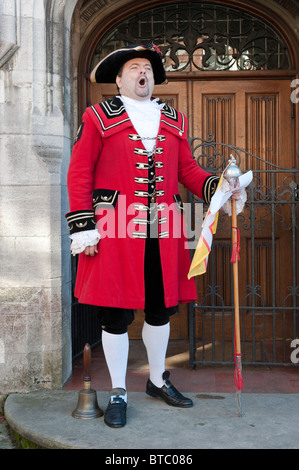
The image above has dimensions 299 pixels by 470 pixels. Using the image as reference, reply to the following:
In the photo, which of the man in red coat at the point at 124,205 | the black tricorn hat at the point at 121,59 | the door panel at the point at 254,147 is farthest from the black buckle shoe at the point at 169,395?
the black tricorn hat at the point at 121,59

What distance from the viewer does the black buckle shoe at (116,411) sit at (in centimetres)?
338

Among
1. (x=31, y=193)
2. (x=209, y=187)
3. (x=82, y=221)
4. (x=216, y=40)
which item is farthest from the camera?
(x=216, y=40)

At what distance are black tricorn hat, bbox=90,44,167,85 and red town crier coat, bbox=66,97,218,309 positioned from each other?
7.5 inches

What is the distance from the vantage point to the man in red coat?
346 cm

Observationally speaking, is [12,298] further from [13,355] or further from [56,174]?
[56,174]

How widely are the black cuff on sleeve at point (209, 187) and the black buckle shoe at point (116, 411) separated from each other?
1.26 m

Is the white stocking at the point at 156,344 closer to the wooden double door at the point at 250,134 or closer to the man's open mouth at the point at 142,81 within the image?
the man's open mouth at the point at 142,81

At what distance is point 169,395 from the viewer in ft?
12.4

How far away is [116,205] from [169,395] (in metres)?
1.23

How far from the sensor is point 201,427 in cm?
339

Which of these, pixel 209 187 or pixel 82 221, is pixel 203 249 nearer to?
pixel 209 187

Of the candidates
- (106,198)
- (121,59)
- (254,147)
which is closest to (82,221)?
(106,198)
